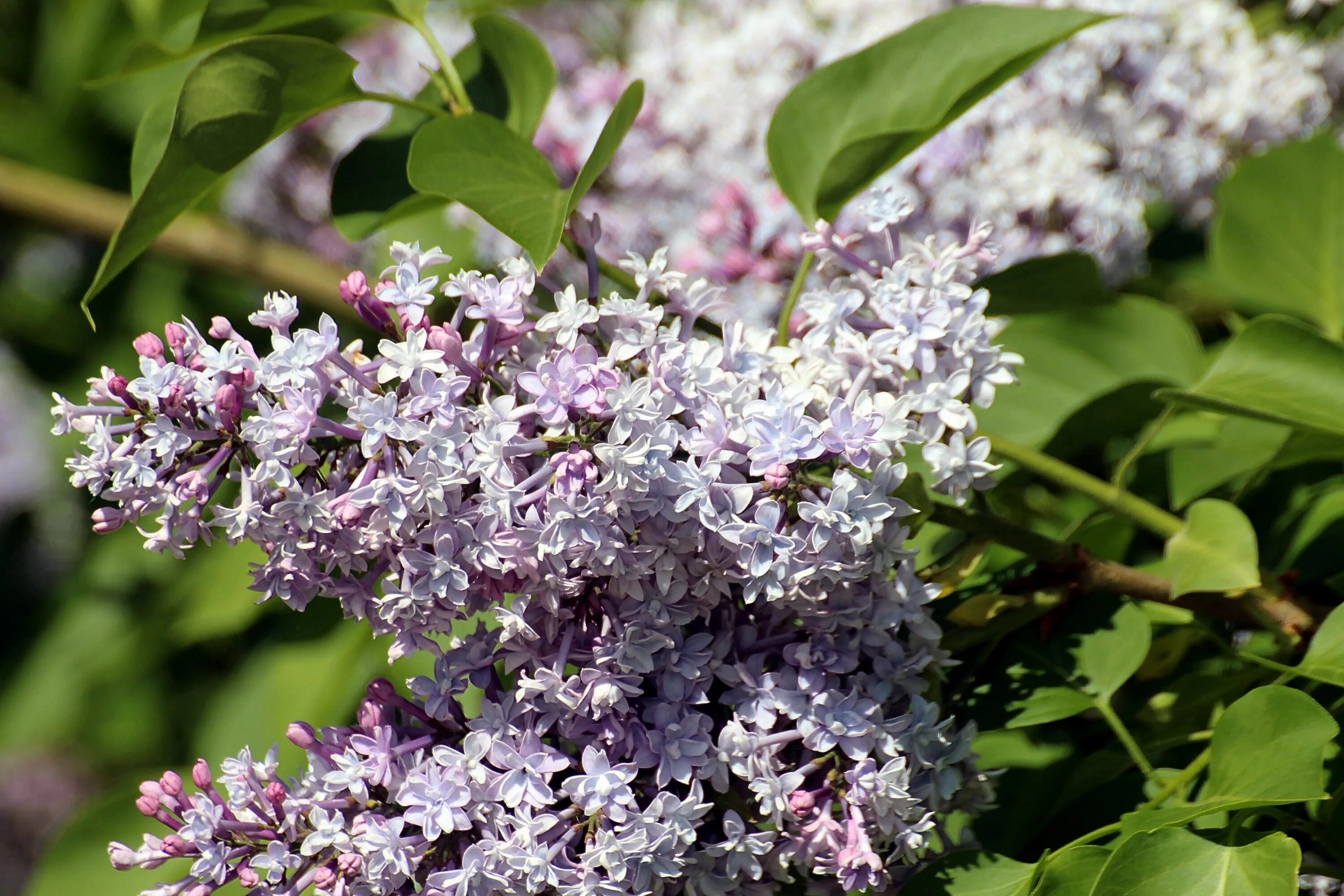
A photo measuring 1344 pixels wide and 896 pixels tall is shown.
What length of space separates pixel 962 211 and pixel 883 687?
743 mm

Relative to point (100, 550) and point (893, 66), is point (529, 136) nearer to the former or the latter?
point (893, 66)

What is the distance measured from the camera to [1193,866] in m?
0.79

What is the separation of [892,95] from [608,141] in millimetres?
293

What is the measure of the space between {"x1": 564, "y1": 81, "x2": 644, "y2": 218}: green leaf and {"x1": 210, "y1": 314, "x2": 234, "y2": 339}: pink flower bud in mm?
236

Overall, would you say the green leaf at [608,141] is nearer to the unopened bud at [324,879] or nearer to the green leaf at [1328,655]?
the unopened bud at [324,879]

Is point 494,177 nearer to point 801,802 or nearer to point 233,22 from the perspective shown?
point 233,22

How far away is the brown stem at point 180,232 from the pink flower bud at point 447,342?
1.28 m

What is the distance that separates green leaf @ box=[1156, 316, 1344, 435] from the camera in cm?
89

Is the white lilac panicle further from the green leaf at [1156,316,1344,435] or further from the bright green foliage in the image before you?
the green leaf at [1156,316,1344,435]

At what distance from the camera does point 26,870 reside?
422 centimetres

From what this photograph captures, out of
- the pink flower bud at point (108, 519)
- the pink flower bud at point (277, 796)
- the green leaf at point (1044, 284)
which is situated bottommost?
the pink flower bud at point (277, 796)

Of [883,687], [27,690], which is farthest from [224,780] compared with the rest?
[27,690]

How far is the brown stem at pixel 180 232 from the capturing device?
80.0 inches

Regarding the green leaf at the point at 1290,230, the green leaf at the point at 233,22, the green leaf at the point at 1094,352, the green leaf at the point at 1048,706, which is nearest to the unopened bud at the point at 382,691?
the green leaf at the point at 1048,706
